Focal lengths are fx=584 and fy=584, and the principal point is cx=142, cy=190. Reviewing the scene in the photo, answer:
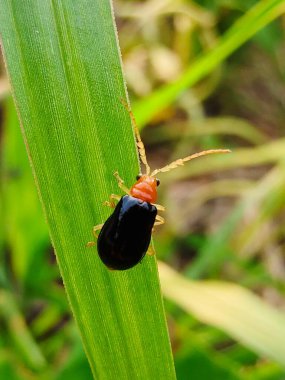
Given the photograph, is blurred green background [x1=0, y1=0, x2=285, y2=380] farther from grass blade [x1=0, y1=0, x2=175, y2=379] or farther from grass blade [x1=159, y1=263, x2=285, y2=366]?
grass blade [x1=0, y1=0, x2=175, y2=379]

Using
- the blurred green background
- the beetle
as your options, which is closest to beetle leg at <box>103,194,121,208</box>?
the beetle

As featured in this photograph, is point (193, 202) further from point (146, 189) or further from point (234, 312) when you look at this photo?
point (146, 189)

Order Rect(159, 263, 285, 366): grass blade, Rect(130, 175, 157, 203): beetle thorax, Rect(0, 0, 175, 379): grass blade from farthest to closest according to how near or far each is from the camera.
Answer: Rect(159, 263, 285, 366): grass blade → Rect(130, 175, 157, 203): beetle thorax → Rect(0, 0, 175, 379): grass blade

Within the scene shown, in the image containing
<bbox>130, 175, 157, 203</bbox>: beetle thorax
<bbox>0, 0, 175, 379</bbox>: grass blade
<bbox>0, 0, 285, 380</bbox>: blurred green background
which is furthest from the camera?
<bbox>0, 0, 285, 380</bbox>: blurred green background

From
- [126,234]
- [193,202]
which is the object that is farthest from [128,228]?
[193,202]

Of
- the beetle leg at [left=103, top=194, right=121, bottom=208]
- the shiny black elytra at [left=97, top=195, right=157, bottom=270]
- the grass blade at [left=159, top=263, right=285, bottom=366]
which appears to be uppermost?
the beetle leg at [left=103, top=194, right=121, bottom=208]
